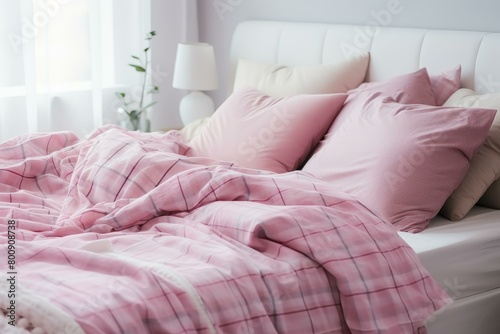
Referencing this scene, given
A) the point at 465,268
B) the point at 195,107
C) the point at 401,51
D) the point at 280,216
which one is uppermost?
the point at 401,51

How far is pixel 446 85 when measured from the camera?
2.81m

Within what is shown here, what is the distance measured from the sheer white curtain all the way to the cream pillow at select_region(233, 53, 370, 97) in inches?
35.5

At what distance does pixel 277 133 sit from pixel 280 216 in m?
0.93

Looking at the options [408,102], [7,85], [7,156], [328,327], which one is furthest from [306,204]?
[7,85]

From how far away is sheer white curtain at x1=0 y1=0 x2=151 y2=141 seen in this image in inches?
149

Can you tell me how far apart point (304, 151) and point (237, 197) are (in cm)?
76

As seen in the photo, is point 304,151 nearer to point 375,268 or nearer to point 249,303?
point 375,268

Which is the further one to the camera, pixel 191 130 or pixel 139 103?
pixel 139 103

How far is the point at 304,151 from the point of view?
2.96 metres

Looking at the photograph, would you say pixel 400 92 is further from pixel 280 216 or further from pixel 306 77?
pixel 280 216

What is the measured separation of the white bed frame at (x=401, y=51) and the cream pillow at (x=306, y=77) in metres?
0.07

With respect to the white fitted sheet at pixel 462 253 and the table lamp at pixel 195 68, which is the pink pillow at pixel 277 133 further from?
the table lamp at pixel 195 68

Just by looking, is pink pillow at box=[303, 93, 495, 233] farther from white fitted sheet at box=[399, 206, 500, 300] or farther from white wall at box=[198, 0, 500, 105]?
white wall at box=[198, 0, 500, 105]

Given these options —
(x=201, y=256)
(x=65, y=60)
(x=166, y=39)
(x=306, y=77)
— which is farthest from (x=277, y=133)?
(x=166, y=39)
